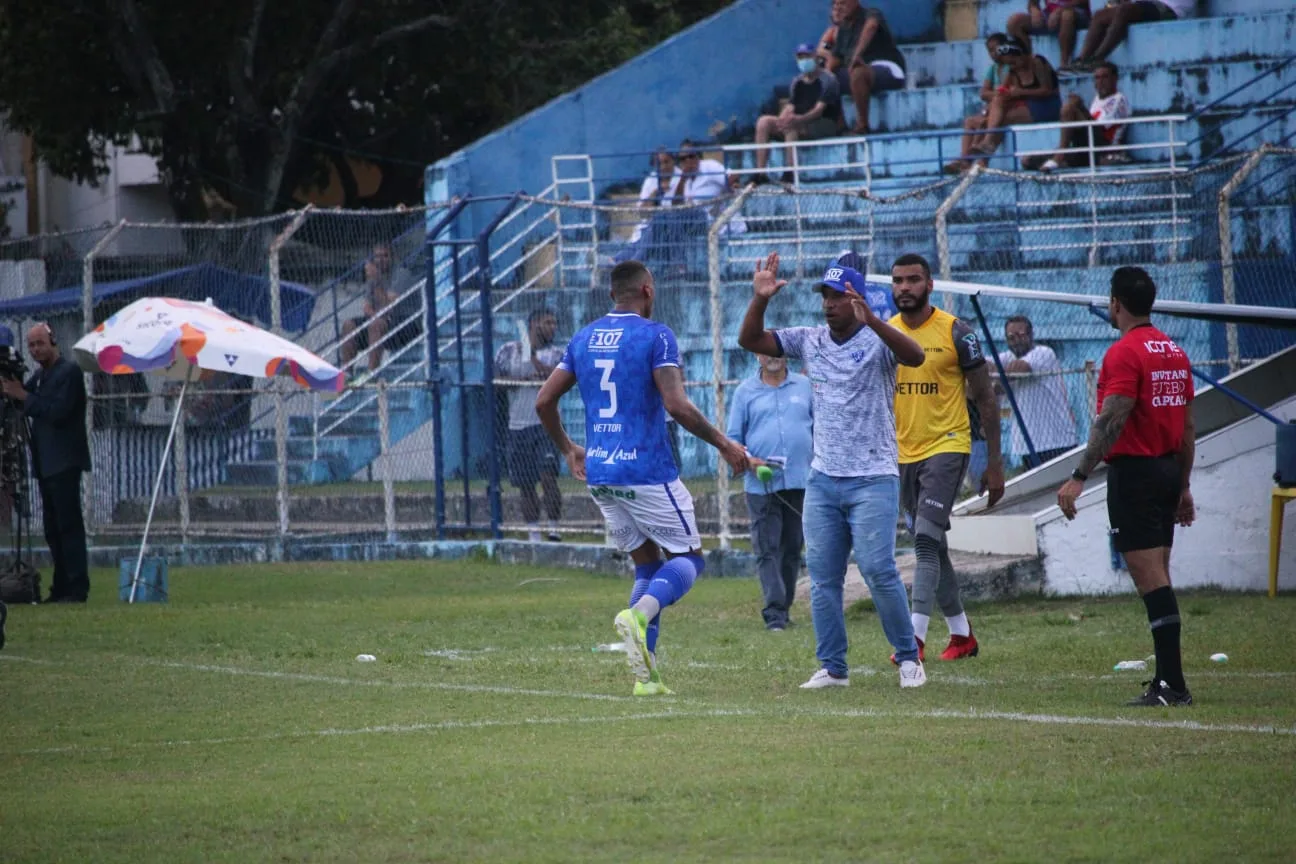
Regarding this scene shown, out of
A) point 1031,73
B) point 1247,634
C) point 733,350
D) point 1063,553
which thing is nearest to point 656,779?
point 1247,634

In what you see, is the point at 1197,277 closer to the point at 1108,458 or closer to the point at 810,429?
the point at 810,429

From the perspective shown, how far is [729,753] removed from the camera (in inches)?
299

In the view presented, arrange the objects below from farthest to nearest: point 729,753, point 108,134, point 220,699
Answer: point 108,134
point 220,699
point 729,753

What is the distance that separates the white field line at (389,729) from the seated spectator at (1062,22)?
62.4ft

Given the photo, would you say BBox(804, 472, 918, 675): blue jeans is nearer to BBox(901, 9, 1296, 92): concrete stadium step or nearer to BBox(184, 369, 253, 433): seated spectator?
BBox(184, 369, 253, 433): seated spectator

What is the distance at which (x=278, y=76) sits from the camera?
33.3m

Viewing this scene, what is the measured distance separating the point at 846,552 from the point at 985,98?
16.9 meters

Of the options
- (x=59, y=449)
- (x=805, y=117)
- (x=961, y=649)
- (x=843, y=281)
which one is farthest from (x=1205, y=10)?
(x=843, y=281)

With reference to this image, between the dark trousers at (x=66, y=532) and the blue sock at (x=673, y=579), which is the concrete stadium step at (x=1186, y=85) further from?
the blue sock at (x=673, y=579)

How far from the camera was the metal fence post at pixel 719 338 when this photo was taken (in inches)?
677

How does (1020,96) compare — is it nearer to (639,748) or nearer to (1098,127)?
(1098,127)

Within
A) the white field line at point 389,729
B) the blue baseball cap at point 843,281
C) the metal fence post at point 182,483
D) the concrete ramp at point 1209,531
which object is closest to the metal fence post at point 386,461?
the metal fence post at point 182,483

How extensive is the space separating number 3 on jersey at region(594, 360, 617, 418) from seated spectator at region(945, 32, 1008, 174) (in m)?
15.5

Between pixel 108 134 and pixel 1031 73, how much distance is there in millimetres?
15348
